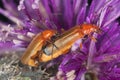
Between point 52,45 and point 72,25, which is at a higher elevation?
point 72,25

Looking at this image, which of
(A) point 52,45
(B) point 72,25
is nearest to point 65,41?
(A) point 52,45

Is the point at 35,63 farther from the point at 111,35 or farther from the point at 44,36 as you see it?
the point at 111,35

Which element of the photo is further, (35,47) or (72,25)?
(72,25)

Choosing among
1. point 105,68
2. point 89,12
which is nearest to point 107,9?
point 89,12

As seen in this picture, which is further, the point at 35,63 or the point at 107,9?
the point at 107,9

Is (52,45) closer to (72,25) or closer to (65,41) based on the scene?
(65,41)
